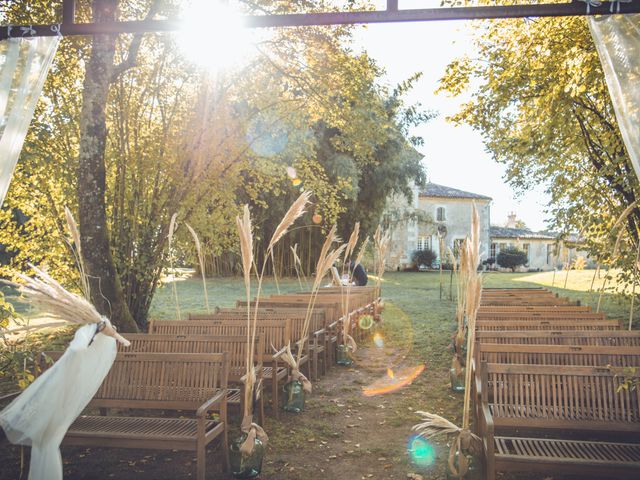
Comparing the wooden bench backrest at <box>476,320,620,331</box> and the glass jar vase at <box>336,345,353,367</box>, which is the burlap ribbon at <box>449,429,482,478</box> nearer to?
the wooden bench backrest at <box>476,320,620,331</box>

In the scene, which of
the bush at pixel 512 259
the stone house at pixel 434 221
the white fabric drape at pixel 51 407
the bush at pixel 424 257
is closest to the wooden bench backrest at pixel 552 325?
the white fabric drape at pixel 51 407

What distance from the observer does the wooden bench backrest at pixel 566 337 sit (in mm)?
5652

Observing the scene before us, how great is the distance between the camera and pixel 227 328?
666 cm

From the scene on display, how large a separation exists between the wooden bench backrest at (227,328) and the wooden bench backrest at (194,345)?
0.82 metres

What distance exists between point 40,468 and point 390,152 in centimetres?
2587

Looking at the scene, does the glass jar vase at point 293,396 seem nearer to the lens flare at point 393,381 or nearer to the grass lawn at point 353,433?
the grass lawn at point 353,433

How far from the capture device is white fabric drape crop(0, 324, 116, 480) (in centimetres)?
314

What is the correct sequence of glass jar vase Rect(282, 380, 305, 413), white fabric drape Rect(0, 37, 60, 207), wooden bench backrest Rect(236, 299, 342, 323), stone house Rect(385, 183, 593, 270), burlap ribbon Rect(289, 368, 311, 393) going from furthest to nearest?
stone house Rect(385, 183, 593, 270)
wooden bench backrest Rect(236, 299, 342, 323)
glass jar vase Rect(282, 380, 305, 413)
burlap ribbon Rect(289, 368, 311, 393)
white fabric drape Rect(0, 37, 60, 207)

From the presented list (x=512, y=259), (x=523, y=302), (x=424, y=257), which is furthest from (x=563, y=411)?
(x=512, y=259)

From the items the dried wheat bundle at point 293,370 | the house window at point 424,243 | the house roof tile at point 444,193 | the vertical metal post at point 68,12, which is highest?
the house roof tile at point 444,193

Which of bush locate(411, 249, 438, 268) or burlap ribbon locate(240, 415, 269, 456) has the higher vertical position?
bush locate(411, 249, 438, 268)

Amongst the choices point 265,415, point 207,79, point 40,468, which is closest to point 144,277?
point 207,79

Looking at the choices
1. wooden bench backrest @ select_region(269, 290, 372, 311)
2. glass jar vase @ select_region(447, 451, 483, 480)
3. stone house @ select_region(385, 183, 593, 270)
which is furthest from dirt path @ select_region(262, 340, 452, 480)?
stone house @ select_region(385, 183, 593, 270)

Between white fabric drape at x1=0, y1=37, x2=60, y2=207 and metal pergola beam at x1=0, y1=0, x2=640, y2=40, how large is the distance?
0.10 meters
